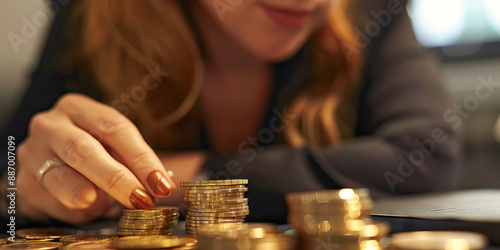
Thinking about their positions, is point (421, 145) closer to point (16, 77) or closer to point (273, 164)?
point (273, 164)

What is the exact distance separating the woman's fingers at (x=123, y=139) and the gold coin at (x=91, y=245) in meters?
0.08

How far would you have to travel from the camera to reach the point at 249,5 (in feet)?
3.63

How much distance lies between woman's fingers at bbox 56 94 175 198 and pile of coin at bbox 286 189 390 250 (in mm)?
168

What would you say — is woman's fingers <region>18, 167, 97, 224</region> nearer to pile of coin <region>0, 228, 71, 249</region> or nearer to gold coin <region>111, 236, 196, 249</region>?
pile of coin <region>0, 228, 71, 249</region>

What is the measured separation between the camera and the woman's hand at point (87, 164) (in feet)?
1.80

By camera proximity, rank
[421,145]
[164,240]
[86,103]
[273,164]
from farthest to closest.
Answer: [421,145] → [273,164] → [86,103] → [164,240]

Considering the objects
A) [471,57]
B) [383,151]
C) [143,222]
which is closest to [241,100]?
[383,151]

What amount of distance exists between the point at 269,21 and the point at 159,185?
65 cm

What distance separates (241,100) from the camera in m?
1.30

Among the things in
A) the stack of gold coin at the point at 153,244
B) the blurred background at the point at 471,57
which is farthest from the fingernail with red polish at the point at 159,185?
the blurred background at the point at 471,57

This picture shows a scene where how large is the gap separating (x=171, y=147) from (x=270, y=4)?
399mm

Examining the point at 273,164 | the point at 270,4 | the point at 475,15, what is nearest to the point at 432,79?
the point at 270,4

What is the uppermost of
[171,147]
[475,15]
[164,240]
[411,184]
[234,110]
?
[475,15]

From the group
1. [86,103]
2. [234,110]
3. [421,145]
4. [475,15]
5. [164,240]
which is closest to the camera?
[164,240]
